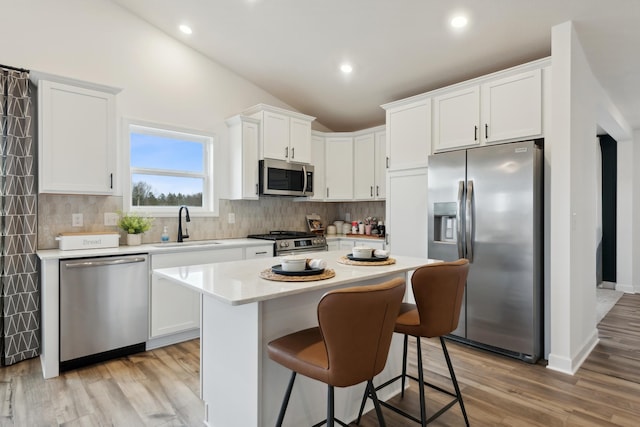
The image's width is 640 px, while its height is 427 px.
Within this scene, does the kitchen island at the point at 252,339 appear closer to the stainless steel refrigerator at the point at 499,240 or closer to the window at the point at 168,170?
the stainless steel refrigerator at the point at 499,240

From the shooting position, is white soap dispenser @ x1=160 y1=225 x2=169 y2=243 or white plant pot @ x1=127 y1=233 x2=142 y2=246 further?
white soap dispenser @ x1=160 y1=225 x2=169 y2=243

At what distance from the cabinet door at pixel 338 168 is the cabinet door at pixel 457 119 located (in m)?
1.59

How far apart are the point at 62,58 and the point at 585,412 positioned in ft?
15.9

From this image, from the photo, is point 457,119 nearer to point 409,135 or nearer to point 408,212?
point 409,135

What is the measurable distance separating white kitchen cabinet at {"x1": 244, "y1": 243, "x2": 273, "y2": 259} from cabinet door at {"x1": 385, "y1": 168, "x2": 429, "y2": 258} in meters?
1.37

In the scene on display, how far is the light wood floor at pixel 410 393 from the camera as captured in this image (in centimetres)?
213

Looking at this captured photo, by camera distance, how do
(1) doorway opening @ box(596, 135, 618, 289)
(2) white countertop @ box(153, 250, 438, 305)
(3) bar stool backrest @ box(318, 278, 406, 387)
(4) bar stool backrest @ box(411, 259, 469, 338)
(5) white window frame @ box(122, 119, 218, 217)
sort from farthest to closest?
(1) doorway opening @ box(596, 135, 618, 289), (5) white window frame @ box(122, 119, 218, 217), (4) bar stool backrest @ box(411, 259, 469, 338), (2) white countertop @ box(153, 250, 438, 305), (3) bar stool backrest @ box(318, 278, 406, 387)

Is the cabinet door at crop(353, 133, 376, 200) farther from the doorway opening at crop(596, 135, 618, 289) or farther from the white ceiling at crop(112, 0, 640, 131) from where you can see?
the doorway opening at crop(596, 135, 618, 289)

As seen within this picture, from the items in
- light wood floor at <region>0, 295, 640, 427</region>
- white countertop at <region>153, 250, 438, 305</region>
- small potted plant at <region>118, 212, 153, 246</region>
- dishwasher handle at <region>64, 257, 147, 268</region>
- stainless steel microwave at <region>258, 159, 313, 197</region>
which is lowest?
light wood floor at <region>0, 295, 640, 427</region>

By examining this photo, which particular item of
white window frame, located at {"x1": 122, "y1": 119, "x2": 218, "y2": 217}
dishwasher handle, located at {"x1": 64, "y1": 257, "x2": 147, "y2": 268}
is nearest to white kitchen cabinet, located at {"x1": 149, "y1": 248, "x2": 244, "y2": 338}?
dishwasher handle, located at {"x1": 64, "y1": 257, "x2": 147, "y2": 268}

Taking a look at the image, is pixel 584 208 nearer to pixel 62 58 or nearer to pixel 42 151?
pixel 42 151

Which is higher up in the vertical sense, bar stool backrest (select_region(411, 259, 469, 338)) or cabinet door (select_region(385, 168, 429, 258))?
cabinet door (select_region(385, 168, 429, 258))

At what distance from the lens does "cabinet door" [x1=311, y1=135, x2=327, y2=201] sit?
5.02 metres

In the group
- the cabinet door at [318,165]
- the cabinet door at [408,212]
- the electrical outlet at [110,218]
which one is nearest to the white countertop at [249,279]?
the cabinet door at [408,212]
